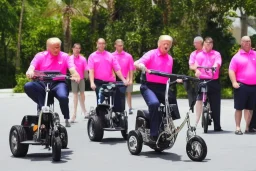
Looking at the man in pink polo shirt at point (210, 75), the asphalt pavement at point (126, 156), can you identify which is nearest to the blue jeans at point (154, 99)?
the asphalt pavement at point (126, 156)

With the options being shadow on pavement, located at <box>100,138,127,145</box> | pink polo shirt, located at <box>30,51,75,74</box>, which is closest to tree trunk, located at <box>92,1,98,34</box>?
shadow on pavement, located at <box>100,138,127,145</box>

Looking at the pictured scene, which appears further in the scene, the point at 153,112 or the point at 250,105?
the point at 250,105

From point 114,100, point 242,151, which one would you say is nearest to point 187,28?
point 114,100

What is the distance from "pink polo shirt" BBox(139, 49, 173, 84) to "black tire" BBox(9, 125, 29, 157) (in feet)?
6.78

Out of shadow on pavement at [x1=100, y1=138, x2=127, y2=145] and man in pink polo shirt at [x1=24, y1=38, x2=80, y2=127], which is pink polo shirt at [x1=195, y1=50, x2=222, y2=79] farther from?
man in pink polo shirt at [x1=24, y1=38, x2=80, y2=127]

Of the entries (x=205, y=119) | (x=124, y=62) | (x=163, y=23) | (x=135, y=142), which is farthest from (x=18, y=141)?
(x=163, y=23)

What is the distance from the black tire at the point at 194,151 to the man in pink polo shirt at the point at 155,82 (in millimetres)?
749

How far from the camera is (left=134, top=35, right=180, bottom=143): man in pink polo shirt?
11.3 meters

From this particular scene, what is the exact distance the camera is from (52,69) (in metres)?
12.0

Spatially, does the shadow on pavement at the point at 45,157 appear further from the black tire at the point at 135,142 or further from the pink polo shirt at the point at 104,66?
the pink polo shirt at the point at 104,66

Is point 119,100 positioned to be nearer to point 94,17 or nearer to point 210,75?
point 210,75

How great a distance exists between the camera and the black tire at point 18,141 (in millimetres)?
11266

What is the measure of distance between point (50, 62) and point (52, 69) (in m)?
0.11

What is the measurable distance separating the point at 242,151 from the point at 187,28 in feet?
59.8
